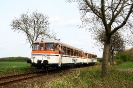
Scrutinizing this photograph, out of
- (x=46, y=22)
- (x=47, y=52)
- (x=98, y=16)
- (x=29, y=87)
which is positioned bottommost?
(x=29, y=87)

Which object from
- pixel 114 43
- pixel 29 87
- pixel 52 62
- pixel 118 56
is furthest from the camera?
pixel 118 56

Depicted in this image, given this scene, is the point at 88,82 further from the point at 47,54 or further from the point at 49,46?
the point at 49,46

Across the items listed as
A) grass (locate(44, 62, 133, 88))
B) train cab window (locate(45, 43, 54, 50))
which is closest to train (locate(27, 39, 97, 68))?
train cab window (locate(45, 43, 54, 50))

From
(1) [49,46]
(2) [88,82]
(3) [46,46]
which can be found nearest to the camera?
(2) [88,82]

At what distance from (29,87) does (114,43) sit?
32.5m

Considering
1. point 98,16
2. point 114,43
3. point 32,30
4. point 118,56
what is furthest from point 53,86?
point 118,56

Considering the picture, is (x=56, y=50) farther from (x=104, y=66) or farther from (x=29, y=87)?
(x=29, y=87)

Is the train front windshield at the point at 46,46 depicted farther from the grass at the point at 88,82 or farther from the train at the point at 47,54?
the grass at the point at 88,82

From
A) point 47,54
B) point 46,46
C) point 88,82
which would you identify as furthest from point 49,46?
point 88,82

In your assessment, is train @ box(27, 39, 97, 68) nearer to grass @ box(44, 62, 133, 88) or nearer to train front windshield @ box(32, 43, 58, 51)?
train front windshield @ box(32, 43, 58, 51)

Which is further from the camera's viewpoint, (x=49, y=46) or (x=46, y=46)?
(x=46, y=46)

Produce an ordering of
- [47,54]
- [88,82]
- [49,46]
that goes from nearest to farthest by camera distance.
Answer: [88,82] → [47,54] → [49,46]

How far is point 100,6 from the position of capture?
16.9 m

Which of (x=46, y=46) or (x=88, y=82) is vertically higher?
(x=46, y=46)
